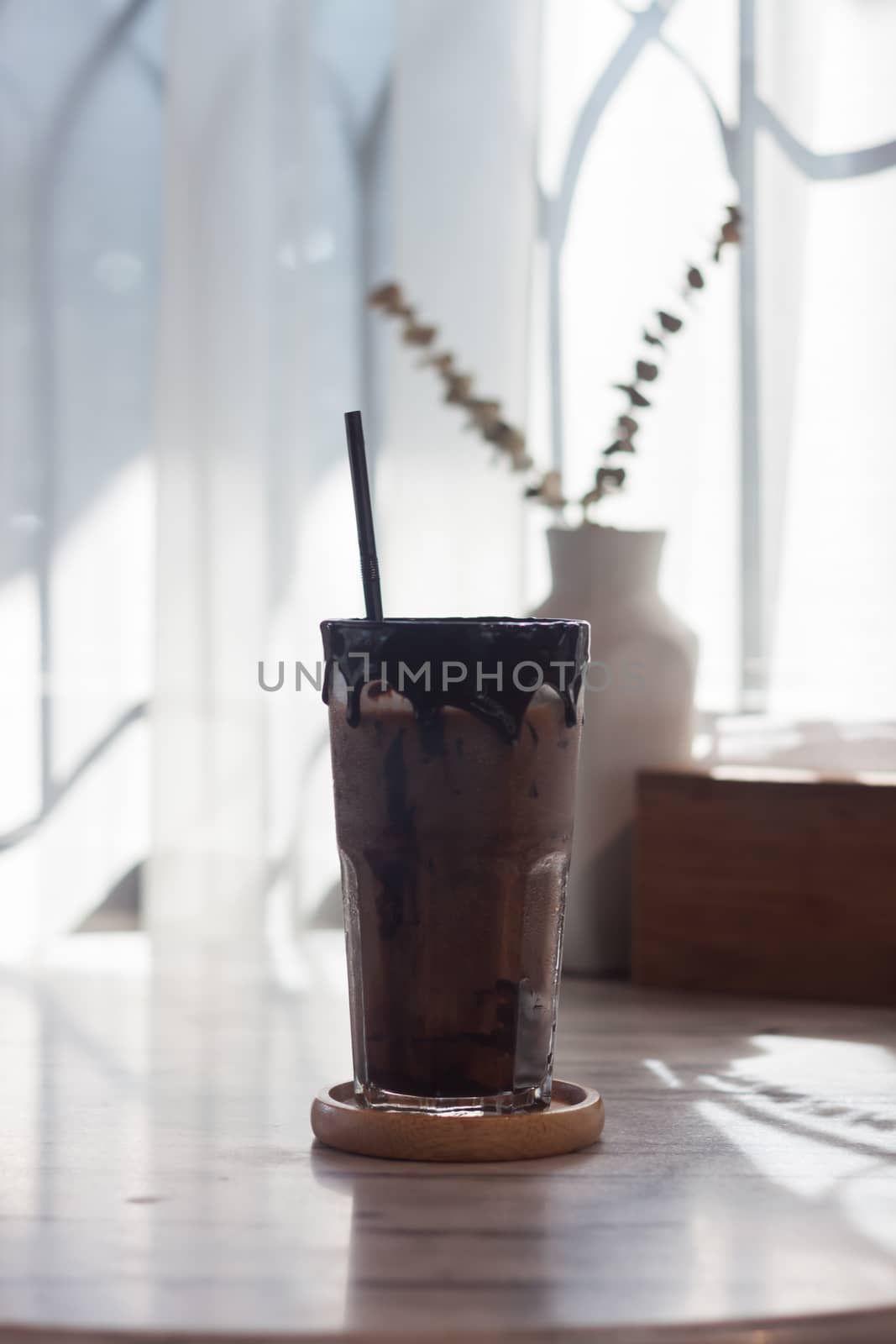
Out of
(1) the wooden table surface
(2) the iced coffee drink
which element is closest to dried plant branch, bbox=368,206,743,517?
(1) the wooden table surface

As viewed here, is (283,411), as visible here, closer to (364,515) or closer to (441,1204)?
(364,515)

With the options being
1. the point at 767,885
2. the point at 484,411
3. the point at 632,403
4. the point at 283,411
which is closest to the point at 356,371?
the point at 283,411

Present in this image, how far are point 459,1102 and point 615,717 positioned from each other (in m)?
0.67

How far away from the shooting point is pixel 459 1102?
688 millimetres

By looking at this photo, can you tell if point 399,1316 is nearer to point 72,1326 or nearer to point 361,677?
point 72,1326

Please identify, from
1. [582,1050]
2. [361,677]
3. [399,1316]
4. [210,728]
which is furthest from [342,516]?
[399,1316]

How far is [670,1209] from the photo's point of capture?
0.60 m

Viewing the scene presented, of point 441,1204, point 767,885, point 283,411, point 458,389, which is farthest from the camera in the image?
point 283,411

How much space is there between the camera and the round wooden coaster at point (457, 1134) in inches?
26.4

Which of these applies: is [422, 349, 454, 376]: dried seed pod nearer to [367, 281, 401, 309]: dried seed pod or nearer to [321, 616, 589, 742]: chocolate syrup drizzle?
[367, 281, 401, 309]: dried seed pod

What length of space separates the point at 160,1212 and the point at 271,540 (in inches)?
46.9

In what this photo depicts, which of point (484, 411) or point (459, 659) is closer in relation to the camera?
point (459, 659)

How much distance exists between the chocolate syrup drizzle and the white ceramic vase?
2.07 ft

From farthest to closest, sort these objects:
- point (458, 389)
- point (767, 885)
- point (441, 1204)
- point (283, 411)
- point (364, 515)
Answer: point (283, 411) < point (458, 389) < point (767, 885) < point (364, 515) < point (441, 1204)
